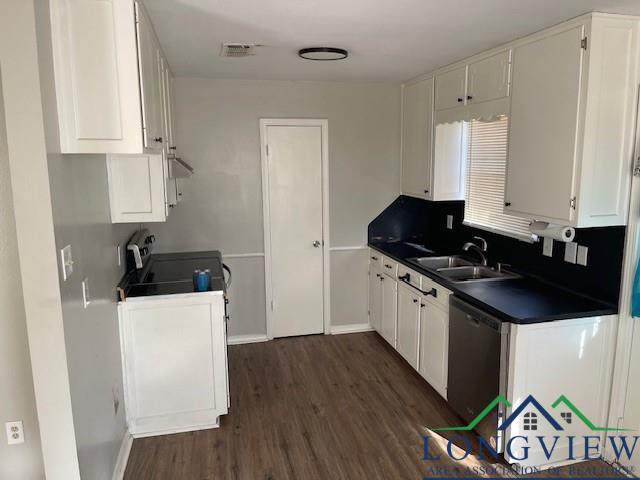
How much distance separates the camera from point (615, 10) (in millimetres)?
2230

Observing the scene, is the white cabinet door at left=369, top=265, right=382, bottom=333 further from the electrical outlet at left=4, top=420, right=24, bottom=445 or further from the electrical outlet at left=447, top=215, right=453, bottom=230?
the electrical outlet at left=4, top=420, right=24, bottom=445

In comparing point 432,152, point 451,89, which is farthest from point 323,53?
point 432,152

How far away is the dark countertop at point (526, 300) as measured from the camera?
2.48m

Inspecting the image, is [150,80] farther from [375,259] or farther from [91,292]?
[375,259]

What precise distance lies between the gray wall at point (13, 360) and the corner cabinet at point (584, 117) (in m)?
2.58

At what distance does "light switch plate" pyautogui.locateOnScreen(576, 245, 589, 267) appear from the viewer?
8.93 ft

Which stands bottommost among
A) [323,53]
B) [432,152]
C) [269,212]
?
[269,212]

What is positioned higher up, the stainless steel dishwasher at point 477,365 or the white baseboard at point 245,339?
the stainless steel dishwasher at point 477,365

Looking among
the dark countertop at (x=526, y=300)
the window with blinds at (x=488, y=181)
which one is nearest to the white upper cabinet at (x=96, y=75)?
the dark countertop at (x=526, y=300)

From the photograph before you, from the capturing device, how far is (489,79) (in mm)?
3039

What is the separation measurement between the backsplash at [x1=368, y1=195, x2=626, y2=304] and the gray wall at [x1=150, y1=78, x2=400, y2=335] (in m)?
0.22

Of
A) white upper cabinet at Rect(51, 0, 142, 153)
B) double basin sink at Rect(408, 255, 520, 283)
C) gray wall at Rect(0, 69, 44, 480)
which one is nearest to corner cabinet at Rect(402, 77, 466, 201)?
double basin sink at Rect(408, 255, 520, 283)

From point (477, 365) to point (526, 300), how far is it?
18.5 inches

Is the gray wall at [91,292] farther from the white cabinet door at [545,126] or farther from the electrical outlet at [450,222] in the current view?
the electrical outlet at [450,222]
